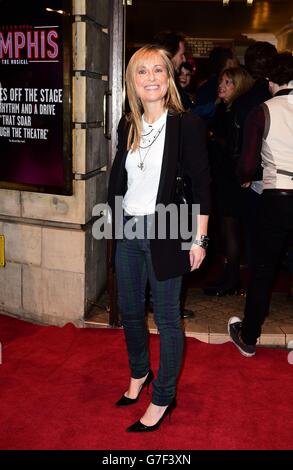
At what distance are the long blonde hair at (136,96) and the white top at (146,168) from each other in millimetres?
35

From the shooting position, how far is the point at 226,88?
4.46 m

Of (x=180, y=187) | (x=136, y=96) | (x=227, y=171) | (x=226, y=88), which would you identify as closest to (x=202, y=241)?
(x=180, y=187)

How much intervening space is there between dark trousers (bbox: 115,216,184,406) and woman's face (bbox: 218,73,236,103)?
2.22 m

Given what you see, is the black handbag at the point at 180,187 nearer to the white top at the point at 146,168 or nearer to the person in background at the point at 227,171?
the white top at the point at 146,168

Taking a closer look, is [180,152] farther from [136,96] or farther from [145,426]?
[145,426]

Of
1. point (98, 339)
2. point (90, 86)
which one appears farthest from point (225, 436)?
point (90, 86)

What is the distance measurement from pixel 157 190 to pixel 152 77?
0.52 m

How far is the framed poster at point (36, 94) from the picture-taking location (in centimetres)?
384

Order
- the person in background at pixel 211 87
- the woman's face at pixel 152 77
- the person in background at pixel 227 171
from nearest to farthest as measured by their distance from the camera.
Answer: the woman's face at pixel 152 77, the person in background at pixel 227 171, the person in background at pixel 211 87

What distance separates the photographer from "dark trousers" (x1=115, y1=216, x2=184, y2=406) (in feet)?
8.70

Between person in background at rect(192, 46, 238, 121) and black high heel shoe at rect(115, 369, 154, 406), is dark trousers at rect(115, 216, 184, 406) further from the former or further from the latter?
person in background at rect(192, 46, 238, 121)

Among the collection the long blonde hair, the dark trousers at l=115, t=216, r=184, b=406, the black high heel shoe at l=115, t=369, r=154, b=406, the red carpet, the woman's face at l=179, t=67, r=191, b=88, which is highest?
the woman's face at l=179, t=67, r=191, b=88

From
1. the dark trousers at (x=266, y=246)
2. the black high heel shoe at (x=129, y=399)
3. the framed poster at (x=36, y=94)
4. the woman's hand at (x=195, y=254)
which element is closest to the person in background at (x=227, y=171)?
the dark trousers at (x=266, y=246)

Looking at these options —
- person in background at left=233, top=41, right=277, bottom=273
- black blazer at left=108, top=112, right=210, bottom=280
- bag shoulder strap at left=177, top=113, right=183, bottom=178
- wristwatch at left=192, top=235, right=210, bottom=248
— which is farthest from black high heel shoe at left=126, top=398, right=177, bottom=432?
person in background at left=233, top=41, right=277, bottom=273
